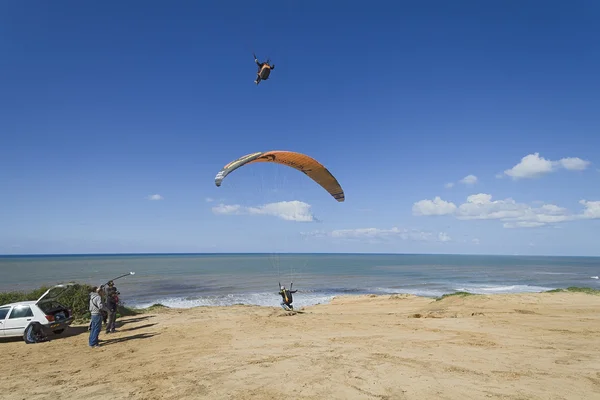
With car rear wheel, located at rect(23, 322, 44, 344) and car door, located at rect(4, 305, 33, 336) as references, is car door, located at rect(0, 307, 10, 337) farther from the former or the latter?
car rear wheel, located at rect(23, 322, 44, 344)

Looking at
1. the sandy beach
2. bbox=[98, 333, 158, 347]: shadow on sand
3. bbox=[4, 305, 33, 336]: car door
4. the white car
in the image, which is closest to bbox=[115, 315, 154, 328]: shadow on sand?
the sandy beach

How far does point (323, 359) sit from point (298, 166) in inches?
374

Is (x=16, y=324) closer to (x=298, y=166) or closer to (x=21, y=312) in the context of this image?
(x=21, y=312)

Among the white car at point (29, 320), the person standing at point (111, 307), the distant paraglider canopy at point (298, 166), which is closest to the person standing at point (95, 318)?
the person standing at point (111, 307)

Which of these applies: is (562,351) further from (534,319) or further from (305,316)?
(305,316)

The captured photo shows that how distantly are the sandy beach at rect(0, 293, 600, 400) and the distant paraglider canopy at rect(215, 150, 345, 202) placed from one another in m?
6.11

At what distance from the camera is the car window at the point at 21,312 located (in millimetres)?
11562

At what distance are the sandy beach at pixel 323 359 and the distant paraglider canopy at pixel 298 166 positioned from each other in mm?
6110

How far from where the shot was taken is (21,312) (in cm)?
1162

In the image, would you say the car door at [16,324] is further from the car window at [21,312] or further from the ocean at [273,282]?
the ocean at [273,282]

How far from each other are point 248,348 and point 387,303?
12.5 metres

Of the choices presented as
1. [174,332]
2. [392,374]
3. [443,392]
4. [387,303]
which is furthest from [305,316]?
[443,392]

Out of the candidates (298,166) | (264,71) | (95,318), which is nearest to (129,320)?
(95,318)

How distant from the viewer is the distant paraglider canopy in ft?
44.4
